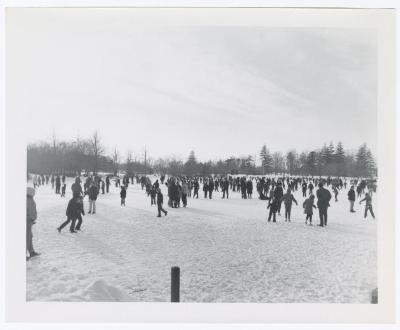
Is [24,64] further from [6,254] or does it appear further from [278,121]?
[278,121]

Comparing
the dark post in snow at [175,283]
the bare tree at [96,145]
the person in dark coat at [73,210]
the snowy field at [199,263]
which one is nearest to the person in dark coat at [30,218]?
the snowy field at [199,263]

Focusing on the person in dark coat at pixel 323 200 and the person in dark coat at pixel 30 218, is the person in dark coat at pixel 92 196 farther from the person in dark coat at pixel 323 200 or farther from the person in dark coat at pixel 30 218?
the person in dark coat at pixel 323 200

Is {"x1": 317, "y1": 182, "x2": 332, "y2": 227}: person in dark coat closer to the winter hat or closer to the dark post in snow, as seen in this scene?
the dark post in snow

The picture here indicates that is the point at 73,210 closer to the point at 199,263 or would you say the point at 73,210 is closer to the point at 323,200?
the point at 199,263

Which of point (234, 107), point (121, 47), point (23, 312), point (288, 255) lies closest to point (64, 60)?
point (121, 47)

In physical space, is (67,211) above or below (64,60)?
below

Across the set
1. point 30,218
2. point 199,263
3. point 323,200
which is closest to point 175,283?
point 199,263
